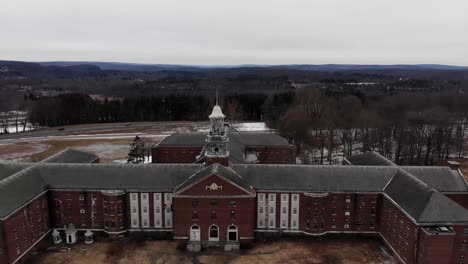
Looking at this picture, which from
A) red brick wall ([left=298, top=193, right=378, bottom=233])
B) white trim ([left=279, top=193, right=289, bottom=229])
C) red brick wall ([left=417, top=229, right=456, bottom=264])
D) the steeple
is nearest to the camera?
red brick wall ([left=417, top=229, right=456, bottom=264])

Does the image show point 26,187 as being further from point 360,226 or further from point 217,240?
point 360,226

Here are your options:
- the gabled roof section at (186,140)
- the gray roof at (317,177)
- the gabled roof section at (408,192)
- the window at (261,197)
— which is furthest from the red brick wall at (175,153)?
the gabled roof section at (408,192)

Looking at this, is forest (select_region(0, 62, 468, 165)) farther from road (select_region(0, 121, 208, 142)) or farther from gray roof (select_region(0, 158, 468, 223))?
gray roof (select_region(0, 158, 468, 223))

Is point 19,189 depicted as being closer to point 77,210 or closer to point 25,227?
point 25,227

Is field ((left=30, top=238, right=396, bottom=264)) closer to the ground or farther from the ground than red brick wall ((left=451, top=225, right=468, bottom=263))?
closer to the ground

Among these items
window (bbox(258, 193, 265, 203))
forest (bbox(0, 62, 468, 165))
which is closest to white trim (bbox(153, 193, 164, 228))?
window (bbox(258, 193, 265, 203))

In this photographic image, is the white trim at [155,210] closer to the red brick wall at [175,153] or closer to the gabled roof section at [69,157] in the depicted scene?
the gabled roof section at [69,157]

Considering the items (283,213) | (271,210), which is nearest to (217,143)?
(271,210)
